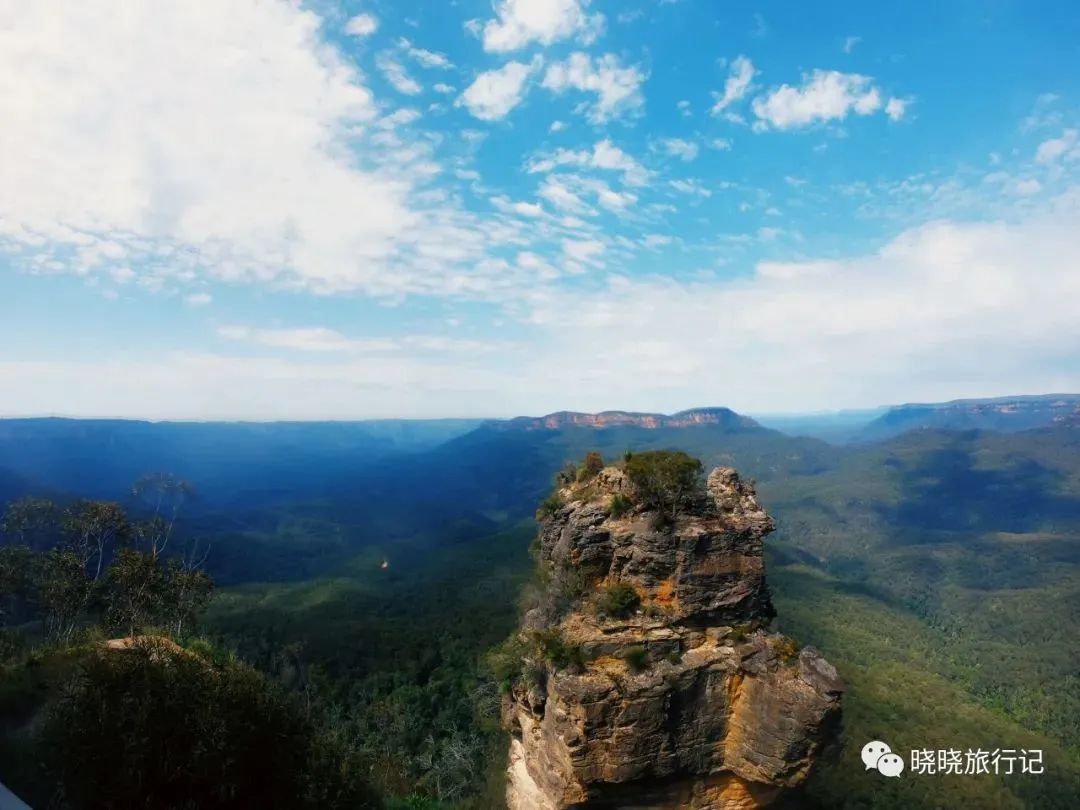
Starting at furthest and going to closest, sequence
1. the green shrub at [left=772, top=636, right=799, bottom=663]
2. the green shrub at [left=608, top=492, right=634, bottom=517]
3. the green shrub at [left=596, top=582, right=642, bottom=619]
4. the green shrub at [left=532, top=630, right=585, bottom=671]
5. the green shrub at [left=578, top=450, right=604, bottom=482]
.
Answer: the green shrub at [left=578, top=450, right=604, bottom=482], the green shrub at [left=608, top=492, right=634, bottom=517], the green shrub at [left=596, top=582, right=642, bottom=619], the green shrub at [left=532, top=630, right=585, bottom=671], the green shrub at [left=772, top=636, right=799, bottom=663]

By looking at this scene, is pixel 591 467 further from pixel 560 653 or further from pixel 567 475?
pixel 560 653

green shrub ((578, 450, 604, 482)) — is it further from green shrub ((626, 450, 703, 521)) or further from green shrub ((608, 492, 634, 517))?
green shrub ((626, 450, 703, 521))

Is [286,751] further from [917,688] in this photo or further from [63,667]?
[917,688]

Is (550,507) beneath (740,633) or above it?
above

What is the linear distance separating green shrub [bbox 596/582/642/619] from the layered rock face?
5cm

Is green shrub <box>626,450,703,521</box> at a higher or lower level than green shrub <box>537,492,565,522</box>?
higher

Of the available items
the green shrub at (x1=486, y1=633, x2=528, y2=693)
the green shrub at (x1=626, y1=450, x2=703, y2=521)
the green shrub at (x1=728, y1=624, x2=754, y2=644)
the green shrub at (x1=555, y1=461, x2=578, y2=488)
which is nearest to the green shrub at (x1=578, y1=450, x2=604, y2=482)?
the green shrub at (x1=555, y1=461, x2=578, y2=488)

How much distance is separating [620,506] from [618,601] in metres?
3.82

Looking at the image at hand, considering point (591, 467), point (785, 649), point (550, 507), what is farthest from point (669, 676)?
point (591, 467)

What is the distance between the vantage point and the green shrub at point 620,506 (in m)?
23.7

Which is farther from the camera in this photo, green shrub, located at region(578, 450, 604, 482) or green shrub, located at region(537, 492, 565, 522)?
green shrub, located at region(578, 450, 604, 482)

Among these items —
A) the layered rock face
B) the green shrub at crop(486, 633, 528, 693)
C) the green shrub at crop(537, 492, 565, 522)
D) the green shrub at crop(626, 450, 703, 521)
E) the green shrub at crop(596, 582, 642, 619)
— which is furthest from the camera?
the green shrub at crop(537, 492, 565, 522)

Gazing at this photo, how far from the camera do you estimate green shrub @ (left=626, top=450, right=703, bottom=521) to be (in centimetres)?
2283

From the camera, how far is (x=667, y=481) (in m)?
23.1
